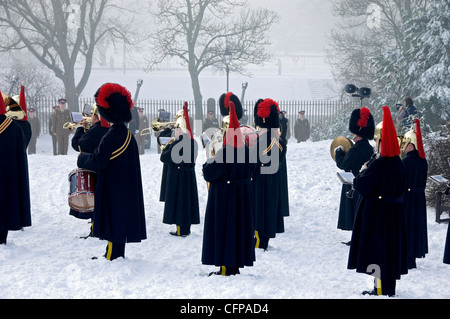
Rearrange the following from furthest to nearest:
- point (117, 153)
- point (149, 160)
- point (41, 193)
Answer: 1. point (149, 160)
2. point (41, 193)
3. point (117, 153)

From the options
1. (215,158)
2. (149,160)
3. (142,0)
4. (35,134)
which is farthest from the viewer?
(142,0)

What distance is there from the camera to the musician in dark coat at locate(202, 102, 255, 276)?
6668 mm

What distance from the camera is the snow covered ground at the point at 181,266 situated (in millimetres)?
6379

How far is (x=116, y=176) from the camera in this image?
23.8 feet

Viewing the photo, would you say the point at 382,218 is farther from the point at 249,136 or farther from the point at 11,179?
the point at 11,179

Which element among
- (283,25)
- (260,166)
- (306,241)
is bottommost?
(306,241)

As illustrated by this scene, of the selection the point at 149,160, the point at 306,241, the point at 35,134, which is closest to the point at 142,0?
the point at 35,134

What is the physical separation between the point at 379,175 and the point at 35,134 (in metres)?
16.8

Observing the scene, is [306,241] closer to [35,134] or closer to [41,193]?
[41,193]

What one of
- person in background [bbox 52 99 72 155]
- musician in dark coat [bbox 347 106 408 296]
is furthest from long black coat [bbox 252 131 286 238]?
person in background [bbox 52 99 72 155]

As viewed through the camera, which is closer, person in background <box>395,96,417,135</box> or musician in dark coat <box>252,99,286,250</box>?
musician in dark coat <box>252,99,286,250</box>

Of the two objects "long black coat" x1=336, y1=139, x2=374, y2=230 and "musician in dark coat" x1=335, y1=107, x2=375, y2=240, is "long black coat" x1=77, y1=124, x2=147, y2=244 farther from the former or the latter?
"long black coat" x1=336, y1=139, x2=374, y2=230

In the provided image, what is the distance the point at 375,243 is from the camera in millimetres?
6371

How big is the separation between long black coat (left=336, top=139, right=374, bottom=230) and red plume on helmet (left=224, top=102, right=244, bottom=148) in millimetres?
2309
